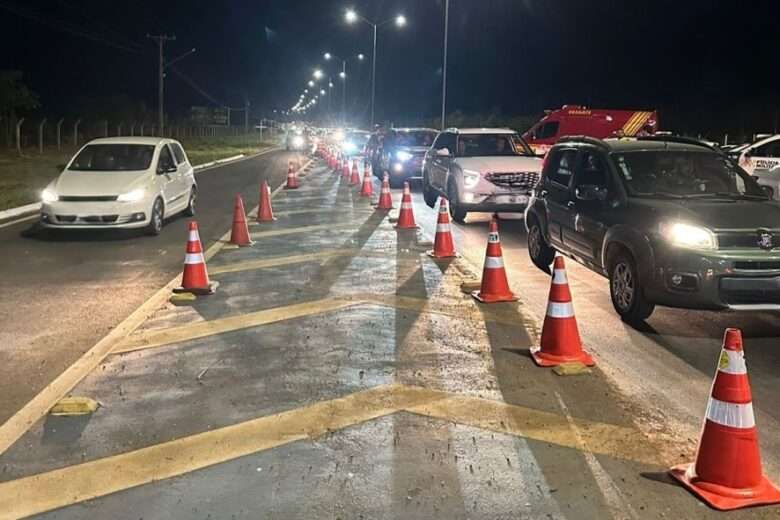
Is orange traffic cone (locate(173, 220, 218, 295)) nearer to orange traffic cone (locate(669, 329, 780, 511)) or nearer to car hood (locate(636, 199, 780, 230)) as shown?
car hood (locate(636, 199, 780, 230))

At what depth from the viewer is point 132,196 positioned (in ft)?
Answer: 42.7

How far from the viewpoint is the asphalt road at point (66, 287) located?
6.62 metres

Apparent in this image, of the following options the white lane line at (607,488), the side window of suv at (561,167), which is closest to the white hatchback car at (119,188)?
the side window of suv at (561,167)

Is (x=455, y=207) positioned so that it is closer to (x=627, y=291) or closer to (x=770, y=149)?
(x=770, y=149)

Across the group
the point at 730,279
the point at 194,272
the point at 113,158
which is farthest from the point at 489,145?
the point at 730,279

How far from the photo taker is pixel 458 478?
452 cm

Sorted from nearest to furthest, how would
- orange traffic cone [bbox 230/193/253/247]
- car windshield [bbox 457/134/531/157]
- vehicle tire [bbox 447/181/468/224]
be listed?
orange traffic cone [bbox 230/193/253/247] < vehicle tire [bbox 447/181/468/224] < car windshield [bbox 457/134/531/157]

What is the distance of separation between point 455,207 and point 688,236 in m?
8.71

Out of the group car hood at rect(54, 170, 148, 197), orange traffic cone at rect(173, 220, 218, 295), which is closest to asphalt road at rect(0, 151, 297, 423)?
orange traffic cone at rect(173, 220, 218, 295)

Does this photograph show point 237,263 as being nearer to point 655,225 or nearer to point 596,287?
point 596,287

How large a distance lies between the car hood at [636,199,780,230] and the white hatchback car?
8.13 m

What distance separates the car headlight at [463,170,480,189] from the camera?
15.3m

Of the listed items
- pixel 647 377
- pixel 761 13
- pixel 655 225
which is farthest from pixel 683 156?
pixel 761 13

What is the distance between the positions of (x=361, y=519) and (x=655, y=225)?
4.61 metres
